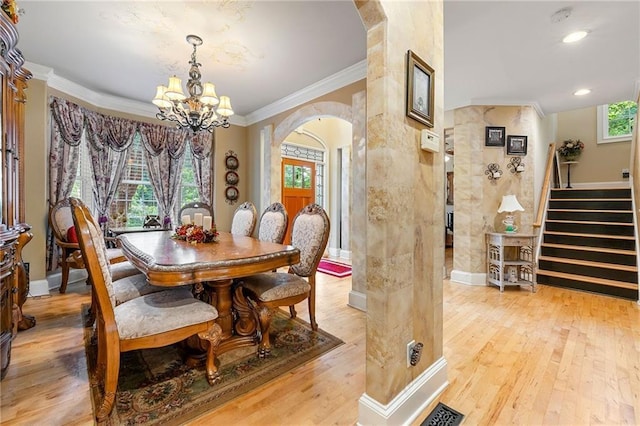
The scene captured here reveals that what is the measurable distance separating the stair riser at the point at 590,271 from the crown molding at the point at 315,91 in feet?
12.8

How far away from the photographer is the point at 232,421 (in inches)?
59.1

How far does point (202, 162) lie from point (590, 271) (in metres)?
6.12

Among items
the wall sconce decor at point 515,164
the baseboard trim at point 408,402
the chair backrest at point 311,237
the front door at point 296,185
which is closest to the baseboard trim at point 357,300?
the chair backrest at point 311,237

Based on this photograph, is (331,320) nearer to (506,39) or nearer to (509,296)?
(509,296)

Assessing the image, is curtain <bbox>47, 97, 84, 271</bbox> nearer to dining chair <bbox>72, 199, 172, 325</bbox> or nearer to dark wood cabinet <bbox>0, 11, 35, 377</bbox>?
dark wood cabinet <bbox>0, 11, 35, 377</bbox>

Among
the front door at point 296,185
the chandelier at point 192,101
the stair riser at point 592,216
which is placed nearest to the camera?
the chandelier at point 192,101

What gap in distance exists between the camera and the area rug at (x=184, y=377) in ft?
5.15

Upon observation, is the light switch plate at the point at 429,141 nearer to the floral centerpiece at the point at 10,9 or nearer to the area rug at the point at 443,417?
the area rug at the point at 443,417

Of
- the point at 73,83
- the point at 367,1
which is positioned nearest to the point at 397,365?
the point at 367,1

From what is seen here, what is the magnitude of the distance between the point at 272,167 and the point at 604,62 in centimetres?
432

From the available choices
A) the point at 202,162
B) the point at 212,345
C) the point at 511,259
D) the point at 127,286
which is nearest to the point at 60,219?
the point at 202,162

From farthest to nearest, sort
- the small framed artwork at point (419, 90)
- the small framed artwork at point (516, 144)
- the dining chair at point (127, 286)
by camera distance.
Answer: the small framed artwork at point (516, 144) < the dining chair at point (127, 286) < the small framed artwork at point (419, 90)

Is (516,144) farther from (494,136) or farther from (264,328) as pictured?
(264,328)

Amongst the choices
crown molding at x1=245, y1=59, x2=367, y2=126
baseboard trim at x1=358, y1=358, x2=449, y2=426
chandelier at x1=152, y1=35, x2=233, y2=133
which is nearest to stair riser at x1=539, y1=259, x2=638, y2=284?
baseboard trim at x1=358, y1=358, x2=449, y2=426
